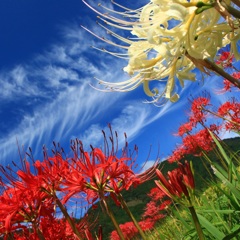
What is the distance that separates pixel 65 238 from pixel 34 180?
23.8 inches

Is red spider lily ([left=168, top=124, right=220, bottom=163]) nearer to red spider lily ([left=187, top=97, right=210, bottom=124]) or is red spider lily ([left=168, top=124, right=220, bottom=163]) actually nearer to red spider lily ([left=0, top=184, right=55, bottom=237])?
red spider lily ([left=187, top=97, right=210, bottom=124])

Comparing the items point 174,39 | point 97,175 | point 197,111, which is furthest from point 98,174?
point 197,111

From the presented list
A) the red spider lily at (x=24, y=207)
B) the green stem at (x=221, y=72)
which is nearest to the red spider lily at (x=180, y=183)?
the green stem at (x=221, y=72)

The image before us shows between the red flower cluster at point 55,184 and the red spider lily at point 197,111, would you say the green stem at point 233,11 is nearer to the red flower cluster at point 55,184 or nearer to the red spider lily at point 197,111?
the red flower cluster at point 55,184

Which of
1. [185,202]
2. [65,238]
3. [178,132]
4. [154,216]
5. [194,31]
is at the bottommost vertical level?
[185,202]

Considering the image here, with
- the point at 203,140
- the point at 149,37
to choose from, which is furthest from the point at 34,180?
the point at 203,140

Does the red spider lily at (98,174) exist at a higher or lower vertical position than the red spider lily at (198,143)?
lower

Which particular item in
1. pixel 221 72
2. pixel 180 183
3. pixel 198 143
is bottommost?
pixel 180 183

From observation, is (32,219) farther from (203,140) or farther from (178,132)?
Result: (178,132)

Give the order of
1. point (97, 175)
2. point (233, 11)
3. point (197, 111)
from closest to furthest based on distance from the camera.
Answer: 1. point (233, 11)
2. point (97, 175)
3. point (197, 111)

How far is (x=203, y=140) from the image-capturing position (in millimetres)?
8375

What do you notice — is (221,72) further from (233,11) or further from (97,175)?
(97,175)

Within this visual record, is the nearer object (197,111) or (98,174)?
(98,174)

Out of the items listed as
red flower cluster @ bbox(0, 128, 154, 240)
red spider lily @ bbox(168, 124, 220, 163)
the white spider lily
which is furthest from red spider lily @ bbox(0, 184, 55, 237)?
red spider lily @ bbox(168, 124, 220, 163)
